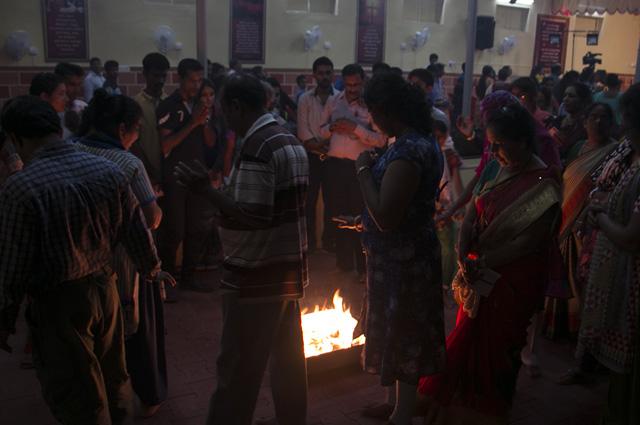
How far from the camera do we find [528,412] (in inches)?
133

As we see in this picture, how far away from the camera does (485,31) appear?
1494 centimetres

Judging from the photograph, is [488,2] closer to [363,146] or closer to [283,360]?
[363,146]

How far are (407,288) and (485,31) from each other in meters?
13.8

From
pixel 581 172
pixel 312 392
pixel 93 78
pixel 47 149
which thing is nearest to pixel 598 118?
pixel 581 172

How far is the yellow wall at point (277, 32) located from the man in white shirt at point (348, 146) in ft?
21.1

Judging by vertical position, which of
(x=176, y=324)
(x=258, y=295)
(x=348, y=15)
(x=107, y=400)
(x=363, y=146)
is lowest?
(x=176, y=324)

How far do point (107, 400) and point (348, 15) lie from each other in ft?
38.8

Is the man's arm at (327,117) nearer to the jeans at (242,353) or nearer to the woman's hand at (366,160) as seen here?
the woman's hand at (366,160)

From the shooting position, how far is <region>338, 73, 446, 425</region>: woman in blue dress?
2604 mm

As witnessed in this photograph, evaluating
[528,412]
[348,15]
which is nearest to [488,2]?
[348,15]

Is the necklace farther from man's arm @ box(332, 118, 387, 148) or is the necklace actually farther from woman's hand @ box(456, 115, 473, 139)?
man's arm @ box(332, 118, 387, 148)

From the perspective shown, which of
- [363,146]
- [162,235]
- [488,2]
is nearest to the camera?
[162,235]

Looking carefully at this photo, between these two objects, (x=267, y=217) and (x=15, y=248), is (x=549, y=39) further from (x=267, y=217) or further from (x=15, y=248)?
(x=15, y=248)

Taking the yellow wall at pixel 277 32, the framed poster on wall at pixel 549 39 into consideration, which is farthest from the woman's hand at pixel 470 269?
the framed poster on wall at pixel 549 39
